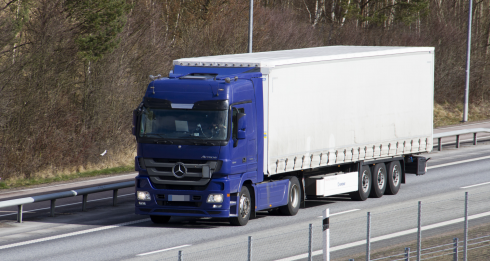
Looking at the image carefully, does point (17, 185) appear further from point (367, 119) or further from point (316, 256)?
point (316, 256)

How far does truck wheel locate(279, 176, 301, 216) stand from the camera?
669 inches

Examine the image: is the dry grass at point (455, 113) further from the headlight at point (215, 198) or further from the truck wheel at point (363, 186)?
the headlight at point (215, 198)

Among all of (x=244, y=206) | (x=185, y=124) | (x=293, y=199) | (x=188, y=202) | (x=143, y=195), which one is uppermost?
(x=185, y=124)

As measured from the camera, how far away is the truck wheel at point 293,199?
1700 cm

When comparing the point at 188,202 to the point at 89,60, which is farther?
the point at 89,60

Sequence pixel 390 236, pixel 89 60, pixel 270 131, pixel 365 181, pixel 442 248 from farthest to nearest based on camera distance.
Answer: pixel 89 60
pixel 365 181
pixel 270 131
pixel 390 236
pixel 442 248

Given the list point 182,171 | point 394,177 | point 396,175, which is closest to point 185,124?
point 182,171

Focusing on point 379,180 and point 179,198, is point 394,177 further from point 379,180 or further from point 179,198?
point 179,198

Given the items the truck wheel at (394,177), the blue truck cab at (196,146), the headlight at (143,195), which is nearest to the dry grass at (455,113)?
the truck wheel at (394,177)

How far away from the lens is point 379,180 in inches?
789

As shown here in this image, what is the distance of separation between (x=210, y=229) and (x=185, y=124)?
7.33 ft

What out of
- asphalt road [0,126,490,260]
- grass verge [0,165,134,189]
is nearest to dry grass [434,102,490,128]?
grass verge [0,165,134,189]

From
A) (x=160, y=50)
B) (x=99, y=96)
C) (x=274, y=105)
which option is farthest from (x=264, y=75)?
(x=160, y=50)

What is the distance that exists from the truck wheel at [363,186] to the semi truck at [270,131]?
29 millimetres
